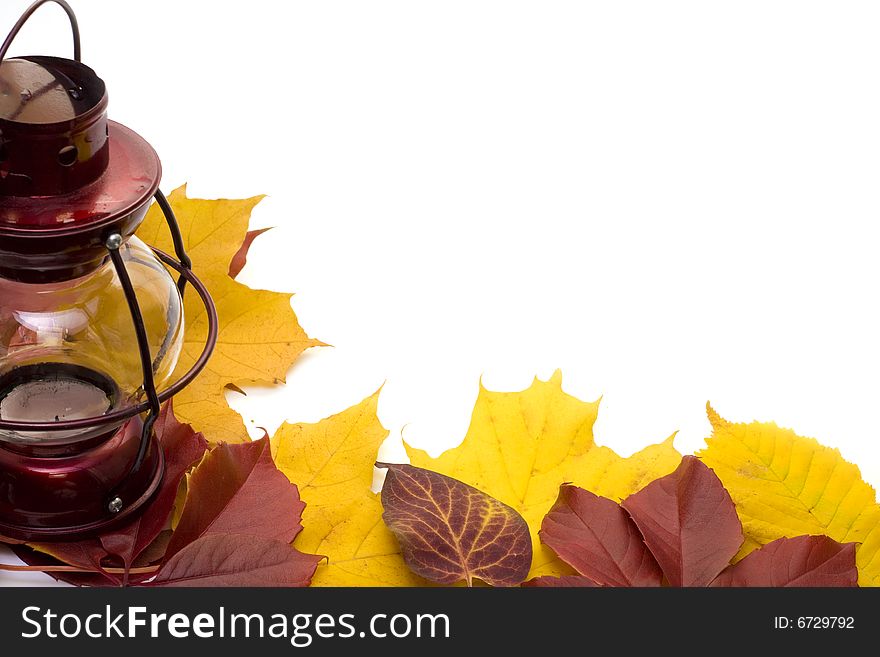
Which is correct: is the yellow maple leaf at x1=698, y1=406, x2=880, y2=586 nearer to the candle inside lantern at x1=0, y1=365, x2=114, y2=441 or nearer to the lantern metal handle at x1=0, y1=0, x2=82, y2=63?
the candle inside lantern at x1=0, y1=365, x2=114, y2=441

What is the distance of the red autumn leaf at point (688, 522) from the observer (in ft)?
3.11

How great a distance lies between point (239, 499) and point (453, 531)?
0.19 meters

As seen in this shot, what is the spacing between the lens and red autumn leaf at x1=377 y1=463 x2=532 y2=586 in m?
0.96

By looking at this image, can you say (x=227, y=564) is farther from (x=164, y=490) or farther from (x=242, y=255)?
(x=242, y=255)

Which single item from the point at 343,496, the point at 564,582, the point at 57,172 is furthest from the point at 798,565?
the point at 57,172

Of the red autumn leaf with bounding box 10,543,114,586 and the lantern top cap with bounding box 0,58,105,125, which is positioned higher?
the lantern top cap with bounding box 0,58,105,125

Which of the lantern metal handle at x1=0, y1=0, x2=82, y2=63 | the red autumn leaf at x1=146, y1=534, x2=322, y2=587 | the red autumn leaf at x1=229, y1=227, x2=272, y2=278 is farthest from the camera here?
the red autumn leaf at x1=229, y1=227, x2=272, y2=278

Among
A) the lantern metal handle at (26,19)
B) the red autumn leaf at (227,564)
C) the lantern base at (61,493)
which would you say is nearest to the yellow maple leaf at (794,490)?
the red autumn leaf at (227,564)

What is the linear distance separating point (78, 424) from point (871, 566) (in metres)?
0.69

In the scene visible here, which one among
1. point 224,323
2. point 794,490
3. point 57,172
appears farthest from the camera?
point 224,323

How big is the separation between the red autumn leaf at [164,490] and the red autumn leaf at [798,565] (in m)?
0.48

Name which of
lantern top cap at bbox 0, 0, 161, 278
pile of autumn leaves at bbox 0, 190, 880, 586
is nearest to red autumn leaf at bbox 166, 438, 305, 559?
pile of autumn leaves at bbox 0, 190, 880, 586

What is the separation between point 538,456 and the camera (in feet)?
3.54
